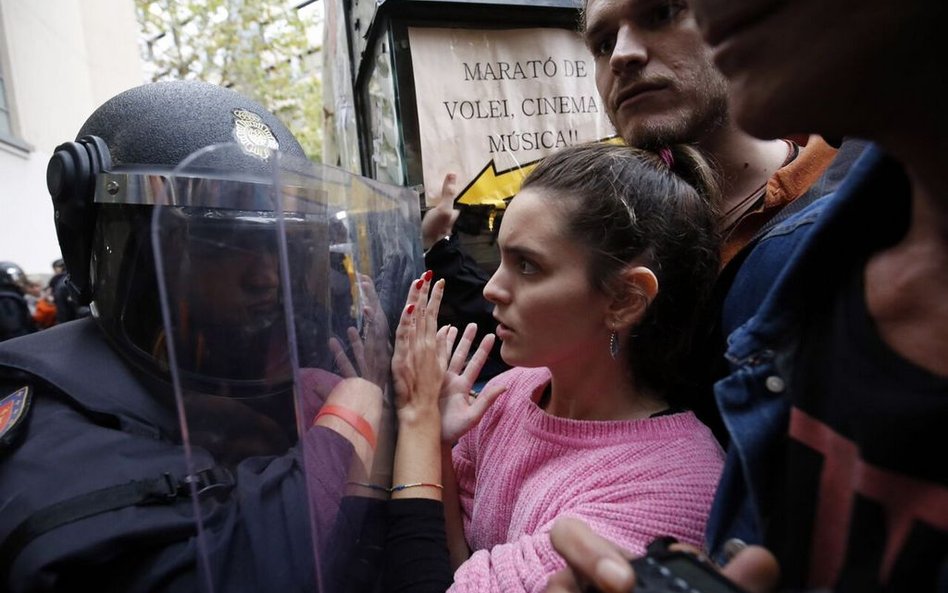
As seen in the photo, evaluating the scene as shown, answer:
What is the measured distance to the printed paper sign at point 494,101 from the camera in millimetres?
2607

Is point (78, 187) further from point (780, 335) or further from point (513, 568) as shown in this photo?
point (780, 335)

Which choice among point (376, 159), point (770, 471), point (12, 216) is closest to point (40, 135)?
point (12, 216)

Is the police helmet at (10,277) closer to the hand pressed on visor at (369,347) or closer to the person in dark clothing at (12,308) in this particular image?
the person in dark clothing at (12,308)

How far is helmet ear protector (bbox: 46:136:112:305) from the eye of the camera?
1.36 meters

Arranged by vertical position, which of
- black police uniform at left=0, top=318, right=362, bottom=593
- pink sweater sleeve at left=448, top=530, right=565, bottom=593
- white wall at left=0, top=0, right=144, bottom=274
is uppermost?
white wall at left=0, top=0, right=144, bottom=274

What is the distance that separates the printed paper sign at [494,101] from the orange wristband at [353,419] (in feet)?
4.93

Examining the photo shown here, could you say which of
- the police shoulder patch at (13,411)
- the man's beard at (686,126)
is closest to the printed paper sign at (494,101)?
the man's beard at (686,126)

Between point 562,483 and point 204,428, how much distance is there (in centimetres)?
71

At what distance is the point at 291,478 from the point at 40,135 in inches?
395

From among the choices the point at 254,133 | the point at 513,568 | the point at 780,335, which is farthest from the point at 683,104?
the point at 513,568

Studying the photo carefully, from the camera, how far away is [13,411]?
123 centimetres

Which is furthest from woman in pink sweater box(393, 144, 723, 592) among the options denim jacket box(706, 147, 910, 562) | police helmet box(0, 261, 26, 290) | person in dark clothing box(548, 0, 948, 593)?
police helmet box(0, 261, 26, 290)

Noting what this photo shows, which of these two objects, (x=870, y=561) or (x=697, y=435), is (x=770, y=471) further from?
(x=697, y=435)

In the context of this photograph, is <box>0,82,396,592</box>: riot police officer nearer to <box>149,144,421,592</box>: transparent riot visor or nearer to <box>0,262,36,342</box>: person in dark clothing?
<box>149,144,421,592</box>: transparent riot visor
